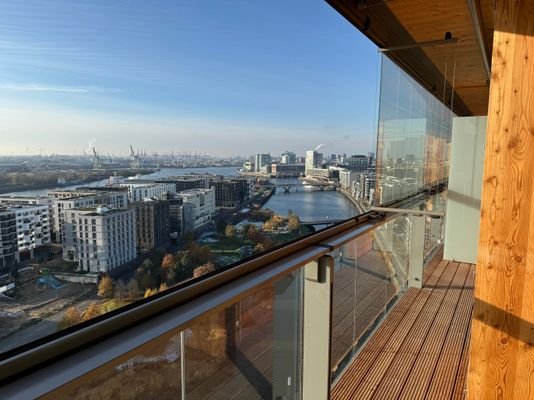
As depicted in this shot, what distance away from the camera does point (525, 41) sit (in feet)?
6.47

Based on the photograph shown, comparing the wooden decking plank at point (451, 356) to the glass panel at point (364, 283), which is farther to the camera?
the wooden decking plank at point (451, 356)

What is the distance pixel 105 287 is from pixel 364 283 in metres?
2.80

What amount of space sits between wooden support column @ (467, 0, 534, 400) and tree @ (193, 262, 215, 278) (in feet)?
5.01

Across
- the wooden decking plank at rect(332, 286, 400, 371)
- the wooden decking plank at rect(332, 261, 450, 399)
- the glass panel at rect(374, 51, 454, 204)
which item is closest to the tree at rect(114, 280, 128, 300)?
the wooden decking plank at rect(332, 286, 400, 371)

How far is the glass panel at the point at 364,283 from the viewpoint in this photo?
2.84m

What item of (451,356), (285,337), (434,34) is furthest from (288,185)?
(434,34)

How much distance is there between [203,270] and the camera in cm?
155

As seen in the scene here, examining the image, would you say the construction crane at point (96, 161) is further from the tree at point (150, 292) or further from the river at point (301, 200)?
the tree at point (150, 292)

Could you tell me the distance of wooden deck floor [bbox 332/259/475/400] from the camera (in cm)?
293

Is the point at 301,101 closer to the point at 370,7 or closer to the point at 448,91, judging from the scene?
the point at 370,7

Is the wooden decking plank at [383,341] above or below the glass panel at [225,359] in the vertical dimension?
below

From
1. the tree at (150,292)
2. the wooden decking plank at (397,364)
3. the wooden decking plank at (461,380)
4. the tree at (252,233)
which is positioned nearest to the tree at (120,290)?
the tree at (150,292)

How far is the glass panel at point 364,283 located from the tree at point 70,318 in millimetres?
1776

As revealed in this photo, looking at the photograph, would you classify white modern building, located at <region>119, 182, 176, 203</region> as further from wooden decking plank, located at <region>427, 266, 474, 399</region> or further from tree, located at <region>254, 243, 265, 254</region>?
wooden decking plank, located at <region>427, 266, 474, 399</region>
